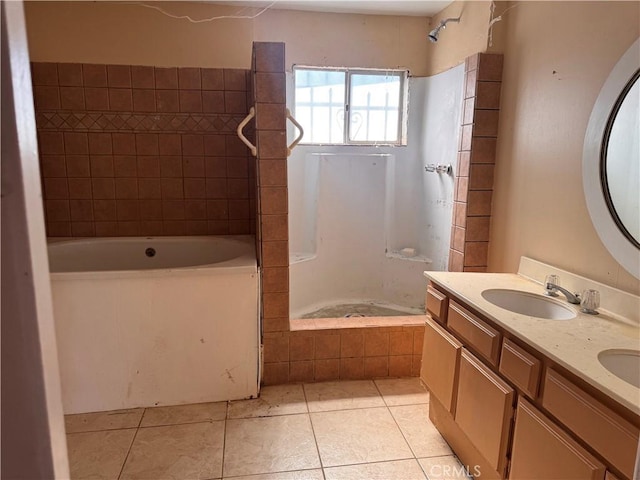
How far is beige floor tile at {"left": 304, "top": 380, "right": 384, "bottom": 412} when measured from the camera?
220 cm

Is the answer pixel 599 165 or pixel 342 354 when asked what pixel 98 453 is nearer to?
pixel 342 354

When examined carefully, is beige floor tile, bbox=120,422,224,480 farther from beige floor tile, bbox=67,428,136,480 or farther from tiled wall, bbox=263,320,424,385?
tiled wall, bbox=263,320,424,385

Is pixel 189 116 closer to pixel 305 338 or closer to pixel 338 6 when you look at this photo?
pixel 338 6

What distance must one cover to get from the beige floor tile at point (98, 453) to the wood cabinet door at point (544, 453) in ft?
5.07

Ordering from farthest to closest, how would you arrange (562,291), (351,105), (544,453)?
(351,105)
(562,291)
(544,453)

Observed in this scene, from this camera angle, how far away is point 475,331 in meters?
1.56

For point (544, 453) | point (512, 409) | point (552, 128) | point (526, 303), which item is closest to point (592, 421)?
point (544, 453)

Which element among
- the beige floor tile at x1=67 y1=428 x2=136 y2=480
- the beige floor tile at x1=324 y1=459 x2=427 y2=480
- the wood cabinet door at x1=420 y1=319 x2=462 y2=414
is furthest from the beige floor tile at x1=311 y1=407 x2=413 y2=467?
the beige floor tile at x1=67 y1=428 x2=136 y2=480

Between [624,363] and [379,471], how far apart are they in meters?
1.02

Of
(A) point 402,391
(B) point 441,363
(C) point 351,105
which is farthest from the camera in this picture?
(C) point 351,105

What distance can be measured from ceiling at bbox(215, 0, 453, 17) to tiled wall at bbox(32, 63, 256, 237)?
0.49m

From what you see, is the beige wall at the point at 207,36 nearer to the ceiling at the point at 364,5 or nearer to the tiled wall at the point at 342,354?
the ceiling at the point at 364,5

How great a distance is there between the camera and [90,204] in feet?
9.48

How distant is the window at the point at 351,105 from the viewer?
3.20m
